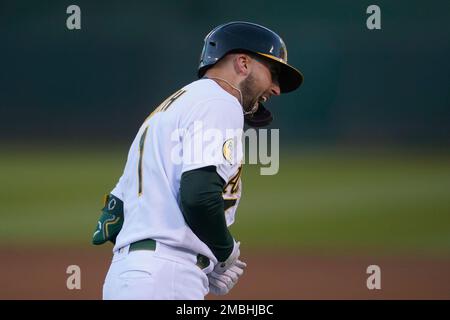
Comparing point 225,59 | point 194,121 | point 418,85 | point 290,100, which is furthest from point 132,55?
point 194,121

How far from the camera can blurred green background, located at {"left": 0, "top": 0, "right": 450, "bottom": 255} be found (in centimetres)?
359

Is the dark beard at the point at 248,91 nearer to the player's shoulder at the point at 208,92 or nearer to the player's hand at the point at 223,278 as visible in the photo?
the player's shoulder at the point at 208,92

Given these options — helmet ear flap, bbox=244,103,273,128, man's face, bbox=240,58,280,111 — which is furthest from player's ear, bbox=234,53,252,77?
helmet ear flap, bbox=244,103,273,128

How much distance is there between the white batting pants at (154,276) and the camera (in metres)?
1.42

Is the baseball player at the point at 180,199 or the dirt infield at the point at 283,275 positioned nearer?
the baseball player at the point at 180,199

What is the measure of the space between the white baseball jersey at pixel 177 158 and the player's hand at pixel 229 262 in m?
0.06

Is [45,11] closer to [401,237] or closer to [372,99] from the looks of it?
[372,99]

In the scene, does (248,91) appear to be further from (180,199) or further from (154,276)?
(154,276)

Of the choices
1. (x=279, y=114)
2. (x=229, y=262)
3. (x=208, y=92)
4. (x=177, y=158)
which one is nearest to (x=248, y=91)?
(x=208, y=92)

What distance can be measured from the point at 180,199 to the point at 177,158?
9 centimetres

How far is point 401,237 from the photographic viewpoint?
3.52 metres

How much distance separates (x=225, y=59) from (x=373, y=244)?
210cm

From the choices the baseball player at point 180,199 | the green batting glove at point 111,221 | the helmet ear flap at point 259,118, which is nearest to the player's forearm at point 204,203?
the baseball player at point 180,199

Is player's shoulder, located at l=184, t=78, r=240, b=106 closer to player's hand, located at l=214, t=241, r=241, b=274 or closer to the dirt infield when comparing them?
player's hand, located at l=214, t=241, r=241, b=274
